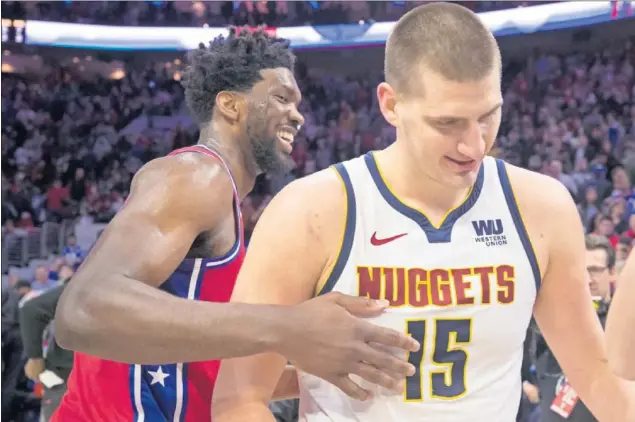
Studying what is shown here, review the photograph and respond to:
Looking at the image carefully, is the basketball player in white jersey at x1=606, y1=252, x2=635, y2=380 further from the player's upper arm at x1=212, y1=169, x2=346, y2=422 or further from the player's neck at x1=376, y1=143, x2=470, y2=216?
the player's upper arm at x1=212, y1=169, x2=346, y2=422

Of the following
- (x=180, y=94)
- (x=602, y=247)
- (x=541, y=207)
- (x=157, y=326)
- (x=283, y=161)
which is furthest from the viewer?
(x=180, y=94)

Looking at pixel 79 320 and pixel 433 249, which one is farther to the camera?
pixel 433 249

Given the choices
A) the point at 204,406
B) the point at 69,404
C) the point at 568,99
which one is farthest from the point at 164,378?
the point at 568,99

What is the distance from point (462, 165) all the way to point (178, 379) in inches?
38.3

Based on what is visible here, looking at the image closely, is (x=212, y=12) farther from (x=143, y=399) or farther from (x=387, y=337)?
(x=387, y=337)

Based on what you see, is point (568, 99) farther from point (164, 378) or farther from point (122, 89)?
point (164, 378)

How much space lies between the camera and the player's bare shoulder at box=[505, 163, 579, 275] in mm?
1637

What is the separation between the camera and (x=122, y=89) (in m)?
13.6

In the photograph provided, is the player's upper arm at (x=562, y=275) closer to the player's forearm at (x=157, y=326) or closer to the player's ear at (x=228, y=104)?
the player's forearm at (x=157, y=326)

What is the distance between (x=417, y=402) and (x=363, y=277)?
0.28m

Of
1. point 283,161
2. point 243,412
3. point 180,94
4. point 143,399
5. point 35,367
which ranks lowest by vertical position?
point 35,367

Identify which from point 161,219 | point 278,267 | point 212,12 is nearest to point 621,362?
point 278,267

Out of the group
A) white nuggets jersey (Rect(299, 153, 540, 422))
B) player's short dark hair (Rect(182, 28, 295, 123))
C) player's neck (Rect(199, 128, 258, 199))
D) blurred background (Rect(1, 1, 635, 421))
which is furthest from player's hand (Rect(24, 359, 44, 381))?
blurred background (Rect(1, 1, 635, 421))

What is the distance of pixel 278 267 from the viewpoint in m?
1.55
